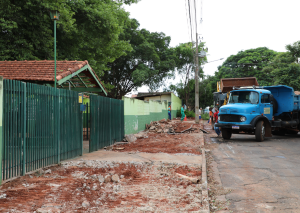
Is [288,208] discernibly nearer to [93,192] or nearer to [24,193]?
[93,192]

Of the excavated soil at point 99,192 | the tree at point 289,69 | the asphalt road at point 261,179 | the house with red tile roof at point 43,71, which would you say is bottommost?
the asphalt road at point 261,179

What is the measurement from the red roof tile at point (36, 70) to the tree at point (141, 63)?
72.6 ft

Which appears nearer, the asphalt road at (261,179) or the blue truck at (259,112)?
the asphalt road at (261,179)

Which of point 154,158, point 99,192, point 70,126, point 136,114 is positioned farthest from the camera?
point 136,114

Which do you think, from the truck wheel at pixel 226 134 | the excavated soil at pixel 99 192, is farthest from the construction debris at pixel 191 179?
the truck wheel at pixel 226 134

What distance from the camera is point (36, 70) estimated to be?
10.2m

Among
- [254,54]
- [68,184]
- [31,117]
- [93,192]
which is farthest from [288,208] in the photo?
[254,54]

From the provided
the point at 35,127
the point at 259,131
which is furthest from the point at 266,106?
the point at 35,127

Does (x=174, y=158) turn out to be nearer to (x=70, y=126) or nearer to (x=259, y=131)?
(x=70, y=126)

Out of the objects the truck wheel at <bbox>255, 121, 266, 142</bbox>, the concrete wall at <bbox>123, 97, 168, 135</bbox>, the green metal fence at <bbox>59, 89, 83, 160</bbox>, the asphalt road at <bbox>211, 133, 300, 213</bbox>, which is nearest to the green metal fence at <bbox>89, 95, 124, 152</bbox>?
the green metal fence at <bbox>59, 89, 83, 160</bbox>

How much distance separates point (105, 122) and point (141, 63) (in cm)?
2481

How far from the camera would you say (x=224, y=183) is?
643 centimetres

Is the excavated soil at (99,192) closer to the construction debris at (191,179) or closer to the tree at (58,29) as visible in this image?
the construction debris at (191,179)

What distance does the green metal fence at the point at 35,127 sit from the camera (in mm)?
5629
